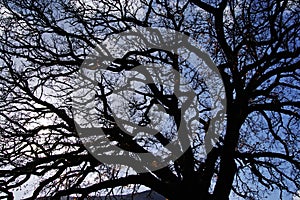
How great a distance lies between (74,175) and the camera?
9773 mm

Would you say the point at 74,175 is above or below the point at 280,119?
below

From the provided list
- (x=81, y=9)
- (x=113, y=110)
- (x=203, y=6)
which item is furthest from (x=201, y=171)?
(x=81, y=9)

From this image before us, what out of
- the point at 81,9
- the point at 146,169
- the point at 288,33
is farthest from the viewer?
the point at 81,9

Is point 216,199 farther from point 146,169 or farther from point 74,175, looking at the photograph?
point 74,175

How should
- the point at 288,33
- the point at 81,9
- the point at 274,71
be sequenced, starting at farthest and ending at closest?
the point at 81,9 < the point at 274,71 < the point at 288,33

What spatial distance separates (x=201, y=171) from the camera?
31.2 ft

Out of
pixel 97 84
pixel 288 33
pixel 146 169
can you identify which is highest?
pixel 288 33

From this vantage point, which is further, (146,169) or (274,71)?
(146,169)

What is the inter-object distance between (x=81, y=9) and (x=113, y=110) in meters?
3.09

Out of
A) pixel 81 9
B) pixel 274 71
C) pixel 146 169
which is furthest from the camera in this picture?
pixel 81 9

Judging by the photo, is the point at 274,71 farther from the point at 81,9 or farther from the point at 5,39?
the point at 5,39

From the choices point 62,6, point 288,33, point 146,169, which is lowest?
point 146,169

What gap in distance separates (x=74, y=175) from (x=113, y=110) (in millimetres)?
2171

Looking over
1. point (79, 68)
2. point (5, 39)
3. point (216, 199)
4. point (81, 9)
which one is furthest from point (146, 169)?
point (5, 39)
